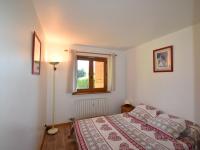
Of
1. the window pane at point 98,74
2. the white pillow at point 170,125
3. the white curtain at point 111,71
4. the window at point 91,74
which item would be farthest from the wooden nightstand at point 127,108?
the white pillow at point 170,125

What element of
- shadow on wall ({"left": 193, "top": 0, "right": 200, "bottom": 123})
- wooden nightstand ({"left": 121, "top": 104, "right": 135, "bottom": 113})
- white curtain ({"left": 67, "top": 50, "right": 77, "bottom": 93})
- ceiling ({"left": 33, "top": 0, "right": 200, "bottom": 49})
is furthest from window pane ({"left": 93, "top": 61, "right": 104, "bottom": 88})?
shadow on wall ({"left": 193, "top": 0, "right": 200, "bottom": 123})

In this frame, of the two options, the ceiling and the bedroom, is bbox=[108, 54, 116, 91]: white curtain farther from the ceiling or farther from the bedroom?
the ceiling

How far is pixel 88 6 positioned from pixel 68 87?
7.26ft

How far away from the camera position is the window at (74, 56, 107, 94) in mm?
3441

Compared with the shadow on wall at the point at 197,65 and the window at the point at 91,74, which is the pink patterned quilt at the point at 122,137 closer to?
the shadow on wall at the point at 197,65

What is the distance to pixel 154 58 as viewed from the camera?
9.08ft

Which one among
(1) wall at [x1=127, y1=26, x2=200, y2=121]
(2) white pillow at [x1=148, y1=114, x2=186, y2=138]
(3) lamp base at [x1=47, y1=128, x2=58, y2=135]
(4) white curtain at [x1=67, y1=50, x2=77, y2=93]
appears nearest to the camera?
(2) white pillow at [x1=148, y1=114, x2=186, y2=138]

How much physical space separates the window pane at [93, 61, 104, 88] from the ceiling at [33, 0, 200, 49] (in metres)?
1.38

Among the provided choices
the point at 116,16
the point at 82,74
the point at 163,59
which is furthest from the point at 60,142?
the point at 163,59

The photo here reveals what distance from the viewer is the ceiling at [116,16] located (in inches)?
55.9

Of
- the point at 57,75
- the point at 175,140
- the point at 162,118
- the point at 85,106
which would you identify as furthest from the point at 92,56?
the point at 175,140

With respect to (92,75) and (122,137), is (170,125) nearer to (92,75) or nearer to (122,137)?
(122,137)

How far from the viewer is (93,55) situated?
3.53m

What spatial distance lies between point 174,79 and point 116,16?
171 centimetres
